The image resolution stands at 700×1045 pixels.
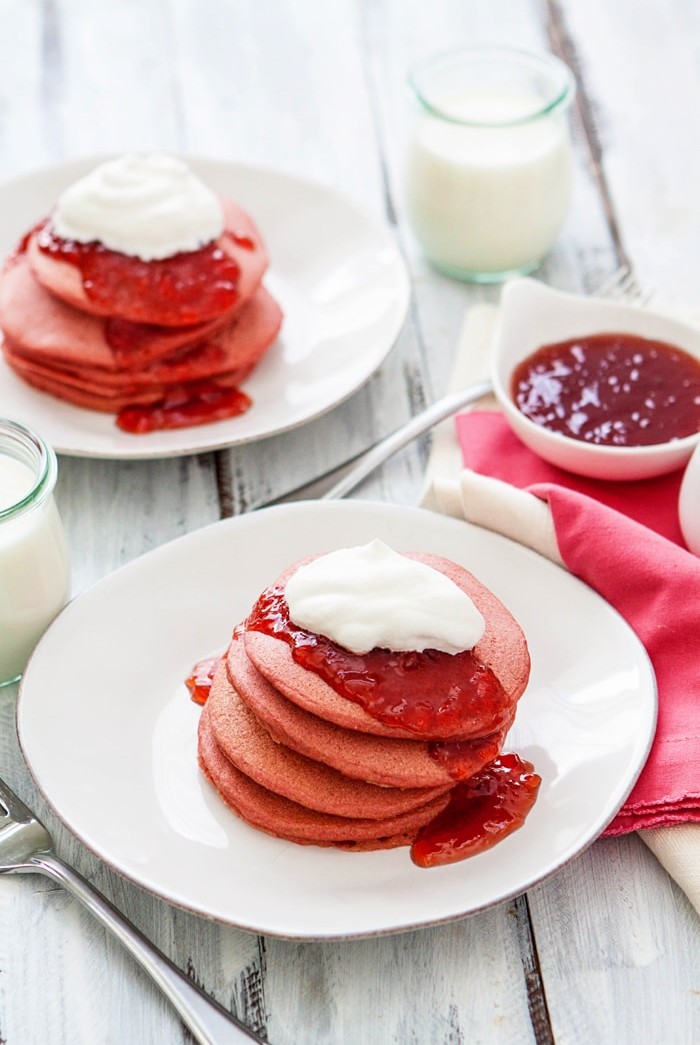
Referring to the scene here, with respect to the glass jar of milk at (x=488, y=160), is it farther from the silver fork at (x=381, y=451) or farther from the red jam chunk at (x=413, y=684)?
the red jam chunk at (x=413, y=684)

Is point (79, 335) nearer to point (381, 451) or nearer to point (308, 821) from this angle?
point (381, 451)

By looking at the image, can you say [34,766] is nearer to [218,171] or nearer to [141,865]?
[141,865]

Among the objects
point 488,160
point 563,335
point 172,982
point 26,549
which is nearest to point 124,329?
point 26,549

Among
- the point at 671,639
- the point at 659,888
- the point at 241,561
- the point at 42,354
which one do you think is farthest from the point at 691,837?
the point at 42,354

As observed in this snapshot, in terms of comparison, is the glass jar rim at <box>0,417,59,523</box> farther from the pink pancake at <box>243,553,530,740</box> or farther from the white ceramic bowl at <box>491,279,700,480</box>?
the white ceramic bowl at <box>491,279,700,480</box>

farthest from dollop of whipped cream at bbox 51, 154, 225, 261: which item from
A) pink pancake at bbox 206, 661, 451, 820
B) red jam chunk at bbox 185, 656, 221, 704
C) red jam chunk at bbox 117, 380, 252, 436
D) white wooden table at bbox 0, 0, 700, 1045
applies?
pink pancake at bbox 206, 661, 451, 820

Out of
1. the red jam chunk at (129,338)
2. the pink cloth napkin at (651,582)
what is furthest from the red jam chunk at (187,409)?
the pink cloth napkin at (651,582)
